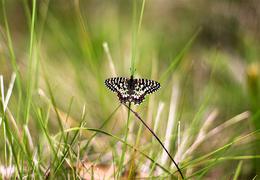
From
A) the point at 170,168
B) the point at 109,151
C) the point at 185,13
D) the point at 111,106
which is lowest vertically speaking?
the point at 170,168

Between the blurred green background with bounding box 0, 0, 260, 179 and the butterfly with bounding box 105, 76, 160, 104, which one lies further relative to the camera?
the blurred green background with bounding box 0, 0, 260, 179

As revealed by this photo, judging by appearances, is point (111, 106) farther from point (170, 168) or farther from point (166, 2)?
point (166, 2)

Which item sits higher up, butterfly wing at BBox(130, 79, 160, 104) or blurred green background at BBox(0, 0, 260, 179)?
blurred green background at BBox(0, 0, 260, 179)

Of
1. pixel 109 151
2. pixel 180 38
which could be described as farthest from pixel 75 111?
pixel 180 38

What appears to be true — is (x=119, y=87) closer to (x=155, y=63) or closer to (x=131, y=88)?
(x=131, y=88)

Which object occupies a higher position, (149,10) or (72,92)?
(149,10)

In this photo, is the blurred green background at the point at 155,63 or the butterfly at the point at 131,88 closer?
the butterfly at the point at 131,88

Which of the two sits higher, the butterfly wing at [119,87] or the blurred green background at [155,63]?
the blurred green background at [155,63]
